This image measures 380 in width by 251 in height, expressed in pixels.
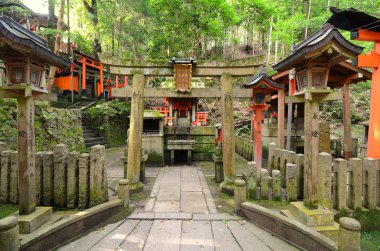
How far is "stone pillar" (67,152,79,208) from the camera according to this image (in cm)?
452

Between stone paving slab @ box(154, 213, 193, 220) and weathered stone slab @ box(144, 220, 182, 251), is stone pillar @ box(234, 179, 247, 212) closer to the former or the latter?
stone paving slab @ box(154, 213, 193, 220)

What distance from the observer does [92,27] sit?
20672 millimetres

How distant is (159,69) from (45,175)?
4.09 m

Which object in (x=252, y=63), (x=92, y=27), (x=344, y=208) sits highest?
(x=92, y=27)

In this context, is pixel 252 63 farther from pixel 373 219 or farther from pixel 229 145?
pixel 373 219

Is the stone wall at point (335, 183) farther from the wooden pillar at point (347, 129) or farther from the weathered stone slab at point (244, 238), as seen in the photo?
the wooden pillar at point (347, 129)

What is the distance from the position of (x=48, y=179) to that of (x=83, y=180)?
803 millimetres

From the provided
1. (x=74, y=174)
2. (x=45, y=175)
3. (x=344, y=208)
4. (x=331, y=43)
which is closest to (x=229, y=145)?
(x=344, y=208)

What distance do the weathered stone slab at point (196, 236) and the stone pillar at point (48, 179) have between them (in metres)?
3.09

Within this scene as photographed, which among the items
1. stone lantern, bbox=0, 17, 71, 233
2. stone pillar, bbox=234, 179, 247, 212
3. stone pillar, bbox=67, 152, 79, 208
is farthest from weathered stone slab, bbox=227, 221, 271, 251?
stone lantern, bbox=0, 17, 71, 233

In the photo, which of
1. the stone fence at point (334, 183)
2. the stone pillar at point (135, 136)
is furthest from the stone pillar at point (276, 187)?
the stone pillar at point (135, 136)

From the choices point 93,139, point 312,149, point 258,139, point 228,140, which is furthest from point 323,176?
point 93,139

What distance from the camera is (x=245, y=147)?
11484 millimetres

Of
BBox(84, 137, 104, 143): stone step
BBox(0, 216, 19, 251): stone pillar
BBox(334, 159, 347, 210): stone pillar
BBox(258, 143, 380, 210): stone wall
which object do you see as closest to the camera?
BBox(0, 216, 19, 251): stone pillar
